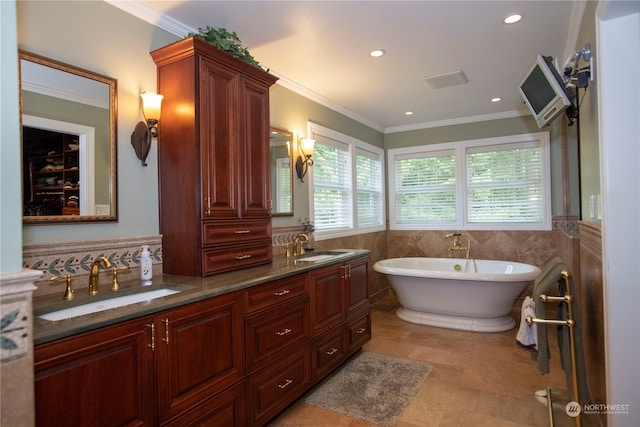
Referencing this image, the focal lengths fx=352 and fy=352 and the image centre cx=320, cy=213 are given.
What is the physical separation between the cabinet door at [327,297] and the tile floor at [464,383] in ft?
1.84

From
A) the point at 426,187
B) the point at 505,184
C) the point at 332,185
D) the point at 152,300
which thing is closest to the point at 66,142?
the point at 152,300

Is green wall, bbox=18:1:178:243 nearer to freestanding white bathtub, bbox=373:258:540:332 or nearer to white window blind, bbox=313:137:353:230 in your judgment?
white window blind, bbox=313:137:353:230

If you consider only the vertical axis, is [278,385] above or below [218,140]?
below

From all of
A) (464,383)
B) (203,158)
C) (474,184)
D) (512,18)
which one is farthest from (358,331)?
(474,184)

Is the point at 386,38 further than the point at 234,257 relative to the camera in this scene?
Yes

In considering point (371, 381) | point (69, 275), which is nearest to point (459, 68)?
point (371, 381)

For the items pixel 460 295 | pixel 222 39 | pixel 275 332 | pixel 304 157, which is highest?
pixel 222 39

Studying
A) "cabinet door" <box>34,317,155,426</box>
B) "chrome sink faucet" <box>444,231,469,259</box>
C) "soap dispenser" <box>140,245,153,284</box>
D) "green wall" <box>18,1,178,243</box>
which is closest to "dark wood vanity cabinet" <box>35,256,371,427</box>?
"cabinet door" <box>34,317,155,426</box>

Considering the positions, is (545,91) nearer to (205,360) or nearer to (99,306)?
(205,360)

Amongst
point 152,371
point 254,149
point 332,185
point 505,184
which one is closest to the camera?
point 152,371

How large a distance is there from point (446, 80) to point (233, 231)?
2.64 metres

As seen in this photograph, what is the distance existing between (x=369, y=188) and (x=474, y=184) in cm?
150

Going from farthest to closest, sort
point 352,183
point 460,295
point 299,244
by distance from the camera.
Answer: point 352,183 < point 460,295 < point 299,244

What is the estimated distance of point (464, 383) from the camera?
8.93 feet
